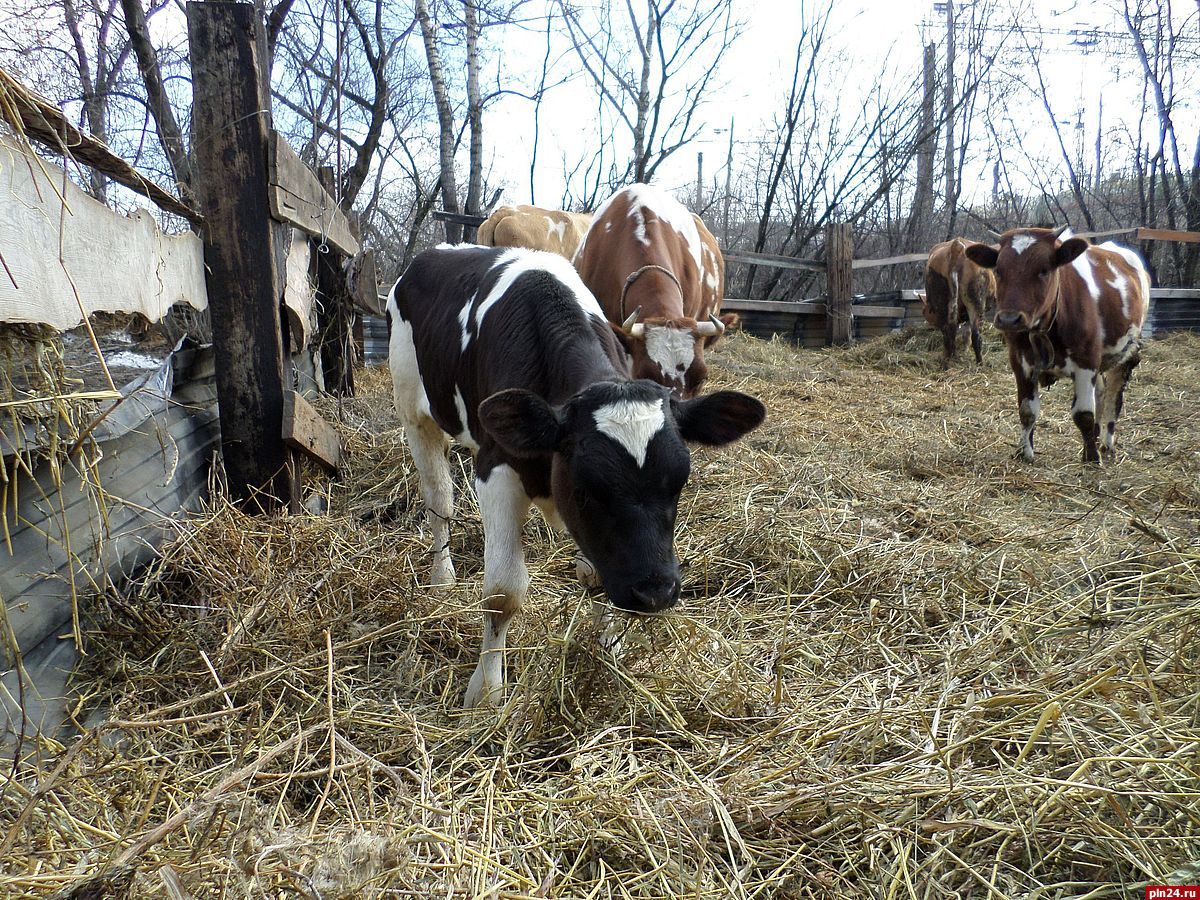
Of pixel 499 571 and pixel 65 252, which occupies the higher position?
pixel 65 252

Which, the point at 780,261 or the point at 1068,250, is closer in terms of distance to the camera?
the point at 1068,250

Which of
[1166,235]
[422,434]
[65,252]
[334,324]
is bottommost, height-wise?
[422,434]

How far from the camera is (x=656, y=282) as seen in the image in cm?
619

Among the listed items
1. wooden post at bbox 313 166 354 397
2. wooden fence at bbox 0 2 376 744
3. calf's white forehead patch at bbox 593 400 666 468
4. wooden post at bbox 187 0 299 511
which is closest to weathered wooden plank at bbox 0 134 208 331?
wooden fence at bbox 0 2 376 744

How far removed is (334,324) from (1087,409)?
6.24m

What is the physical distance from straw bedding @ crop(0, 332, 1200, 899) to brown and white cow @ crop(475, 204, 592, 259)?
5940 mm

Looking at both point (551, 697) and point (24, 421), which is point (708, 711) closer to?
point (551, 697)

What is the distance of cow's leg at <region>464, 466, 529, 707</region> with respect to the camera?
3012 millimetres

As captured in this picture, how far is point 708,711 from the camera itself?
109 inches

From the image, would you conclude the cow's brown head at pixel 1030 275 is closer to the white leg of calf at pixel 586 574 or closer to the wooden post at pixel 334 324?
the white leg of calf at pixel 586 574

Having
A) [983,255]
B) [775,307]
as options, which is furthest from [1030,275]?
[775,307]

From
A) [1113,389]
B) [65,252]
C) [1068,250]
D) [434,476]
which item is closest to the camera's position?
[65,252]

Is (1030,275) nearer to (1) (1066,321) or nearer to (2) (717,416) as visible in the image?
(1) (1066,321)

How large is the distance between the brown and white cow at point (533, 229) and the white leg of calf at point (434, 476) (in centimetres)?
566
